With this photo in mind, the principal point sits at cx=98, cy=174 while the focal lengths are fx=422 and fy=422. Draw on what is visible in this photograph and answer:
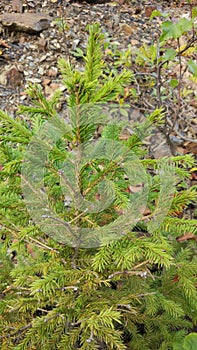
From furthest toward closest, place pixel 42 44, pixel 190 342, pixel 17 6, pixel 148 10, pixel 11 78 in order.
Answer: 1. pixel 148 10
2. pixel 17 6
3. pixel 42 44
4. pixel 11 78
5. pixel 190 342

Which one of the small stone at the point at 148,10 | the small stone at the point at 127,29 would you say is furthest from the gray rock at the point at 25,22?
the small stone at the point at 148,10

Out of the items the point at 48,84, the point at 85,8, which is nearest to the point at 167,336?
the point at 48,84

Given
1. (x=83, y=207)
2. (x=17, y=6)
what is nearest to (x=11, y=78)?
(x=17, y=6)

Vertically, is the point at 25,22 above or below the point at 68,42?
above

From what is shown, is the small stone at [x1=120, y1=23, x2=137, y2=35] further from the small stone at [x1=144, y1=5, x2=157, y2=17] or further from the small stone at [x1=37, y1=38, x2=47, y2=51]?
the small stone at [x1=37, y1=38, x2=47, y2=51]

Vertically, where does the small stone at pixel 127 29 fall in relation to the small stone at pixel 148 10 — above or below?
below

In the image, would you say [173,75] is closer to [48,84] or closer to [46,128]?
[48,84]

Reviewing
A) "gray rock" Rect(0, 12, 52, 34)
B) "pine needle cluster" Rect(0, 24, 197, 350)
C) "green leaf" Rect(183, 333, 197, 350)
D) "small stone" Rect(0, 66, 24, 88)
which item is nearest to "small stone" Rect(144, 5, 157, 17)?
"gray rock" Rect(0, 12, 52, 34)

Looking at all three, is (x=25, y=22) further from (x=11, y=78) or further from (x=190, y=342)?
(x=190, y=342)

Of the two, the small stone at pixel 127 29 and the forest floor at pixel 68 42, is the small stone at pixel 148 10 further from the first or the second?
the small stone at pixel 127 29
